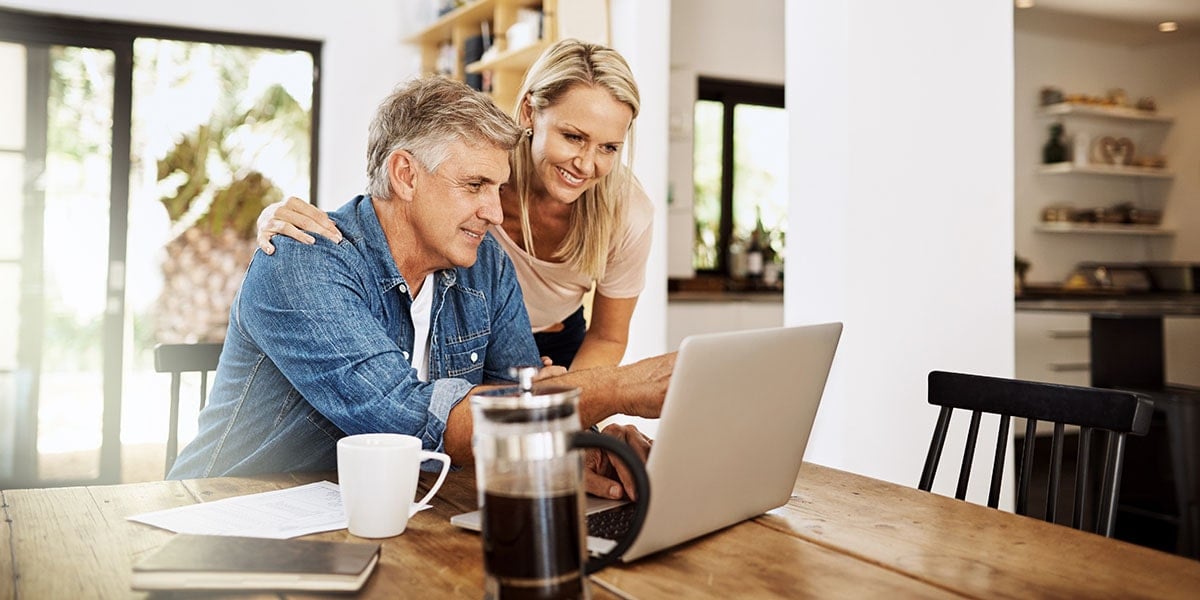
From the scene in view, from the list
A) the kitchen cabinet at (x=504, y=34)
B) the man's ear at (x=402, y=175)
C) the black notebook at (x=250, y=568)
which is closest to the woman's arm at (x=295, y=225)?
the man's ear at (x=402, y=175)

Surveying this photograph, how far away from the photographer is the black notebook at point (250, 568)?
2.84 ft

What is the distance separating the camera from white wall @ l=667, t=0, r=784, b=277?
15.9 feet

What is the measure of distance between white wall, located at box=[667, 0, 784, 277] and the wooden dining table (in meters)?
3.62

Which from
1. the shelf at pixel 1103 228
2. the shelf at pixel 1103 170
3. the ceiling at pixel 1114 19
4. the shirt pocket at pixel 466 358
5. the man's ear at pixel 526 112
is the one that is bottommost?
the shirt pocket at pixel 466 358

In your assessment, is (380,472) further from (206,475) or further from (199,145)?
(199,145)

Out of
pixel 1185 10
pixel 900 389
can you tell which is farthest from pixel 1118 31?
pixel 900 389

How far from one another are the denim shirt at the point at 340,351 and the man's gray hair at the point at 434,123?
116mm

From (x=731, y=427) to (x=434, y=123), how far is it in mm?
742

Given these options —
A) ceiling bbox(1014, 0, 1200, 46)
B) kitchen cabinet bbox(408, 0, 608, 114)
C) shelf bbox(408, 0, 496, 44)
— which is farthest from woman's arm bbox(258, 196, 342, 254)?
ceiling bbox(1014, 0, 1200, 46)

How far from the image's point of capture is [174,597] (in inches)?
34.4

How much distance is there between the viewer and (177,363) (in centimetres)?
180

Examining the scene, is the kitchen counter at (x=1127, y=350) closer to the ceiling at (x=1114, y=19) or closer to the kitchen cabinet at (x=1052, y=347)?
the kitchen cabinet at (x=1052, y=347)

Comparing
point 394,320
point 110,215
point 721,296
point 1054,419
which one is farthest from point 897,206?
point 110,215

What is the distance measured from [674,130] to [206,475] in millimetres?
3598
